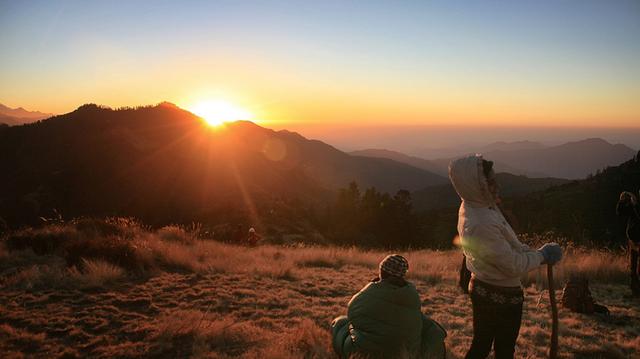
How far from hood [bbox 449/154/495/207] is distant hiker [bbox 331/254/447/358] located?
3.40ft

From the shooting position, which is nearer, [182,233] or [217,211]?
[182,233]

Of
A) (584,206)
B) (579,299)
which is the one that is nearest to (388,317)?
(579,299)

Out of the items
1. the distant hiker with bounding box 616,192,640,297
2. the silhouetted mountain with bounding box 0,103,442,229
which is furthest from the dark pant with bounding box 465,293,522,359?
the silhouetted mountain with bounding box 0,103,442,229

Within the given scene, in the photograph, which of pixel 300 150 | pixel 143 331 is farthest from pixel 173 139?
pixel 300 150

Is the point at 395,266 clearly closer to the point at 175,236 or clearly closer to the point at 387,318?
the point at 387,318

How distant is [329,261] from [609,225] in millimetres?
33874

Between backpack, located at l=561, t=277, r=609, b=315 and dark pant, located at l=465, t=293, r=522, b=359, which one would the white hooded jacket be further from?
backpack, located at l=561, t=277, r=609, b=315

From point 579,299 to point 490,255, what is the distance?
5840 mm

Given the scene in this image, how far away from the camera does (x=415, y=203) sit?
103m

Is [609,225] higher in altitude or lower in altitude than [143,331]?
lower

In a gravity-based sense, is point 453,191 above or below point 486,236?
below

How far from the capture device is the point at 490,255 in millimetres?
3096

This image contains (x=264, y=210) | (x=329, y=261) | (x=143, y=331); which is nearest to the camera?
(x=143, y=331)

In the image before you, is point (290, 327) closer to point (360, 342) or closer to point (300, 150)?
point (360, 342)
